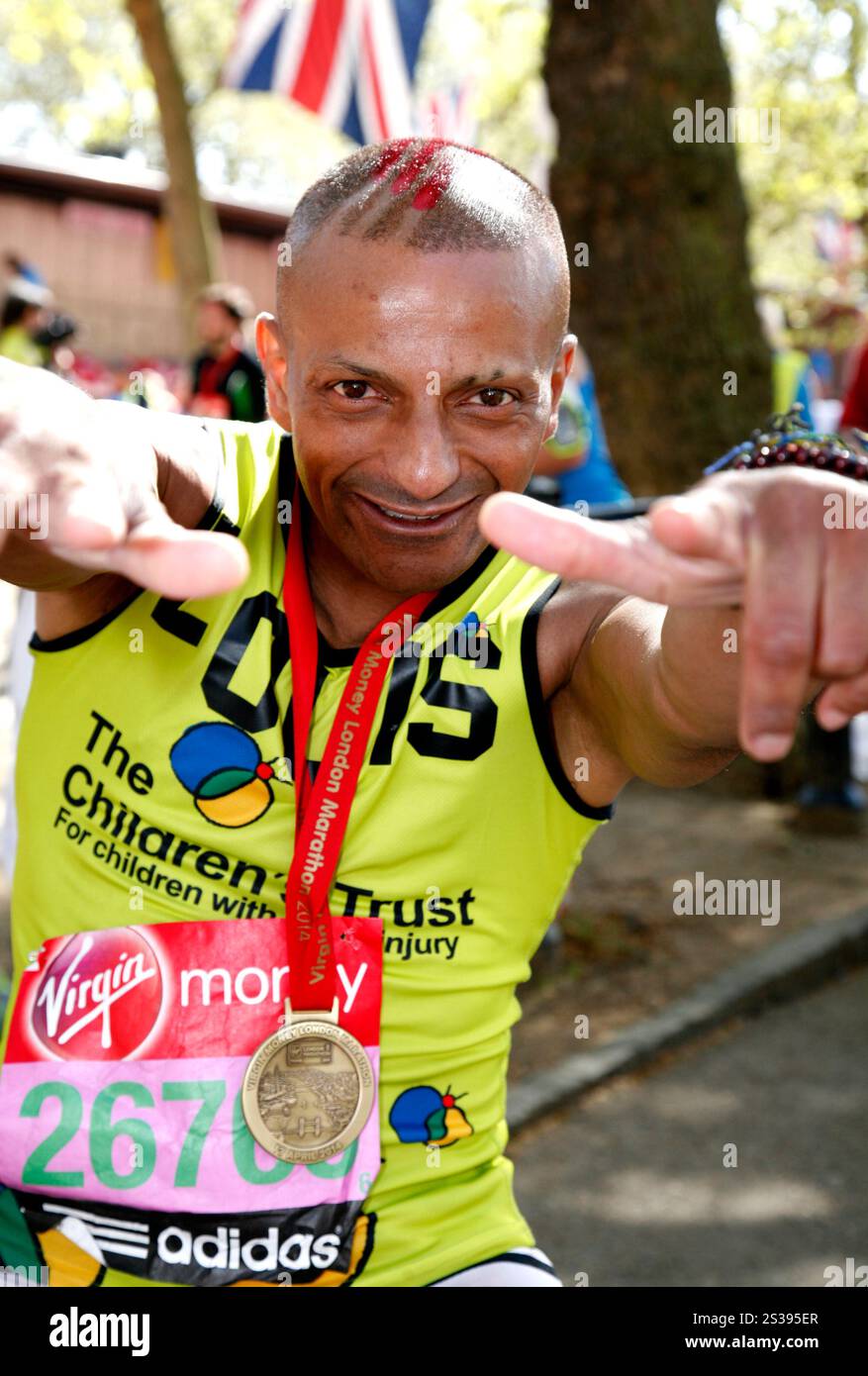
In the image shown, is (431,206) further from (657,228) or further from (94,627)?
(657,228)

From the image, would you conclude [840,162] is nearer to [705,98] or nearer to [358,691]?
[705,98]

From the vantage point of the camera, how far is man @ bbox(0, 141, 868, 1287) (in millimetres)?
1939

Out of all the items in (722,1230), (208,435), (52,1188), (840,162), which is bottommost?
(722,1230)

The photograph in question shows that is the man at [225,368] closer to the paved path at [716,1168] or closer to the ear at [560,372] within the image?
the paved path at [716,1168]

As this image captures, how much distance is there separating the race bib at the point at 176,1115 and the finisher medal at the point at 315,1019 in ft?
0.04

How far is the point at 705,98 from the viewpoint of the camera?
24.8ft

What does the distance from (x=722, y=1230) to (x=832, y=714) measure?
3206 mm

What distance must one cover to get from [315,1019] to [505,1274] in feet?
1.37

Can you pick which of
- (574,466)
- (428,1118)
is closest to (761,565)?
(428,1118)

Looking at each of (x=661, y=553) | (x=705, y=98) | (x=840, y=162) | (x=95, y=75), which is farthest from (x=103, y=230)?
(x=661, y=553)

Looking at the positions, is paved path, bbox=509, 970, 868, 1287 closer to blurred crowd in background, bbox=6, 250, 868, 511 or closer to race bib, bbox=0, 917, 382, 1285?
blurred crowd in background, bbox=6, 250, 868, 511
